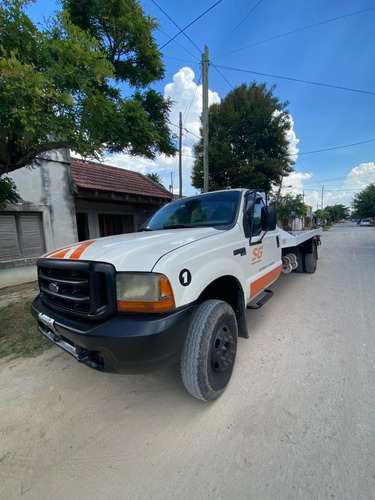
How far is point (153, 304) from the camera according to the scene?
161cm

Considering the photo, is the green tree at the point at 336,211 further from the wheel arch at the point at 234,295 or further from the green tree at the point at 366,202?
the wheel arch at the point at 234,295

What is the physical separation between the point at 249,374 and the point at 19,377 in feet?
8.41

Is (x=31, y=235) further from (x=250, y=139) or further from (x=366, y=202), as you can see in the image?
(x=366, y=202)

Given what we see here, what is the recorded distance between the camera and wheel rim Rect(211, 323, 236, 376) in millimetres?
2029

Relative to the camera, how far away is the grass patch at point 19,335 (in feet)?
10.2

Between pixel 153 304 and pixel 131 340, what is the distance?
271mm

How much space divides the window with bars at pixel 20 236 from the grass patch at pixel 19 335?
94.4 inches

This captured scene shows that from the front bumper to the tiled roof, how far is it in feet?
21.7

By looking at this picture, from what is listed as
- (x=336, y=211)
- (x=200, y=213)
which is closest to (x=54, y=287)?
(x=200, y=213)

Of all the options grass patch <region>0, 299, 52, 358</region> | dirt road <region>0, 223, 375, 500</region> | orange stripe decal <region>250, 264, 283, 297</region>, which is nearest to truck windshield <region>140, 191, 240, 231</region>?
orange stripe decal <region>250, 264, 283, 297</region>

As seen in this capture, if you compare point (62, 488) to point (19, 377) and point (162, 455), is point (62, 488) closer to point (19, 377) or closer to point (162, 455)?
point (162, 455)

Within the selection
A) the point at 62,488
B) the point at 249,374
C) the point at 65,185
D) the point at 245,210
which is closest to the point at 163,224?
the point at 245,210

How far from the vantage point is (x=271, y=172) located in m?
11.5

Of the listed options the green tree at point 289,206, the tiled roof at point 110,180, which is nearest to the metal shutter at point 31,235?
the tiled roof at point 110,180
